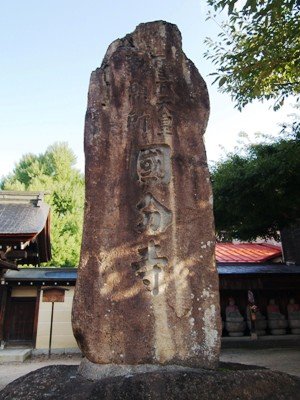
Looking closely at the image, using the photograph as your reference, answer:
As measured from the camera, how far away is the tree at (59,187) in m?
→ 22.2

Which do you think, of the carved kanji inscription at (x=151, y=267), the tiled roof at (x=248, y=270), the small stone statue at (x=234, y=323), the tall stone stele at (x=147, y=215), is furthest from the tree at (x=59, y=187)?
the carved kanji inscription at (x=151, y=267)

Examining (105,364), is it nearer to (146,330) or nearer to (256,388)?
(146,330)

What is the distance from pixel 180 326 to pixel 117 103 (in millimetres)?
2402

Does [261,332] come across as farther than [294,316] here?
No

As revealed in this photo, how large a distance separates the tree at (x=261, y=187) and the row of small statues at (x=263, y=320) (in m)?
3.17

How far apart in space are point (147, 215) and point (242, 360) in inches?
319

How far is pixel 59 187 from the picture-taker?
78.6 feet

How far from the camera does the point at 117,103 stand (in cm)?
371

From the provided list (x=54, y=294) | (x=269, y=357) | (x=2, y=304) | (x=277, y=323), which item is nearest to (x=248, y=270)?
(x=277, y=323)

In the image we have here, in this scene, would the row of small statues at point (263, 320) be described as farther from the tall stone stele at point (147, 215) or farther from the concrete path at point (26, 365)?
the tall stone stele at point (147, 215)

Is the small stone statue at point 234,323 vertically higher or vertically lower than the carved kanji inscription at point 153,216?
lower

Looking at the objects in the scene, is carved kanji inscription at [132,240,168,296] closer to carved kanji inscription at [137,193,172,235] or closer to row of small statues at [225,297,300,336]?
carved kanji inscription at [137,193,172,235]

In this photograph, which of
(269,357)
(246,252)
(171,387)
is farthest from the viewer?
(246,252)

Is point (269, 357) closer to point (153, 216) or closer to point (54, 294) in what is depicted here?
point (54, 294)
